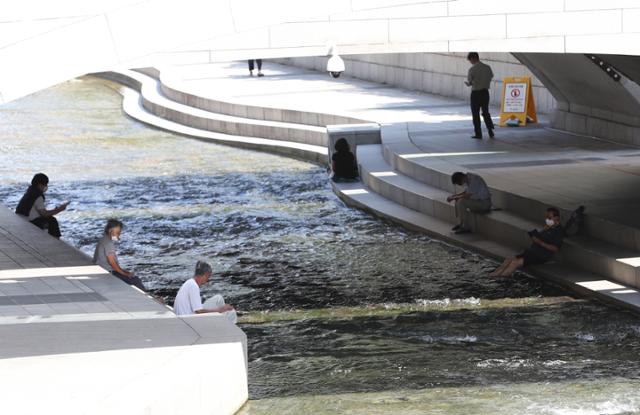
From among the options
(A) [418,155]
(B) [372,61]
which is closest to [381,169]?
(A) [418,155]

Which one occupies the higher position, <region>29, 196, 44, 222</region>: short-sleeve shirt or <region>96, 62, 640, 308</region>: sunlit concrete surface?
<region>29, 196, 44, 222</region>: short-sleeve shirt

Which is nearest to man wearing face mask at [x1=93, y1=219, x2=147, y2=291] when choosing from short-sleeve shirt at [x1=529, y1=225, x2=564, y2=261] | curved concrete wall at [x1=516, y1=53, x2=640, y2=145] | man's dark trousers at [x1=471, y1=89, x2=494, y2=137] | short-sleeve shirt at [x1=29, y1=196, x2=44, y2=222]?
short-sleeve shirt at [x1=29, y1=196, x2=44, y2=222]

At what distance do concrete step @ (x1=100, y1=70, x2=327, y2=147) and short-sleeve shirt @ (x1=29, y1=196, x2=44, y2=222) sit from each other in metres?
10.9

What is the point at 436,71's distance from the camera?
33.2 metres

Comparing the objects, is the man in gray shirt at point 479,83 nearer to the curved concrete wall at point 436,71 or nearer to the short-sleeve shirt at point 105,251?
the curved concrete wall at point 436,71

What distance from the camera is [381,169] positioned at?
22578 mm

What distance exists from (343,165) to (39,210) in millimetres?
7028

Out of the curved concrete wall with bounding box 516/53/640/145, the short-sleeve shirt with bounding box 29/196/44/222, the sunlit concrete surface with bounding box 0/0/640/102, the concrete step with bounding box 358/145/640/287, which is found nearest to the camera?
the sunlit concrete surface with bounding box 0/0/640/102

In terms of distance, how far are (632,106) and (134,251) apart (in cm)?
953

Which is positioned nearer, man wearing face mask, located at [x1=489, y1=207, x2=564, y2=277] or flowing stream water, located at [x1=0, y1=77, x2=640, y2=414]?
flowing stream water, located at [x1=0, y1=77, x2=640, y2=414]

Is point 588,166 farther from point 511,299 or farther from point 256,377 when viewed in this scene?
point 256,377

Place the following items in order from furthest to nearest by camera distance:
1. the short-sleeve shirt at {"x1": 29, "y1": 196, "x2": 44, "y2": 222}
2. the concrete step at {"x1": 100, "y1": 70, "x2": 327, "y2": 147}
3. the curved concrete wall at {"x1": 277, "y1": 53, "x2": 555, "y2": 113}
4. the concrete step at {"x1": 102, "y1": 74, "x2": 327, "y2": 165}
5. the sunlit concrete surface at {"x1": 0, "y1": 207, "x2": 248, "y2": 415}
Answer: the curved concrete wall at {"x1": 277, "y1": 53, "x2": 555, "y2": 113} < the concrete step at {"x1": 100, "y1": 70, "x2": 327, "y2": 147} < the concrete step at {"x1": 102, "y1": 74, "x2": 327, "y2": 165} < the short-sleeve shirt at {"x1": 29, "y1": 196, "x2": 44, "y2": 222} < the sunlit concrete surface at {"x1": 0, "y1": 207, "x2": 248, "y2": 415}

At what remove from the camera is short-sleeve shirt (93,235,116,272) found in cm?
1351

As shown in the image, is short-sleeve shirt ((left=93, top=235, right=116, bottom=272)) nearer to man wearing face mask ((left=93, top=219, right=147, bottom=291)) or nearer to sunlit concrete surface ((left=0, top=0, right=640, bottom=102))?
man wearing face mask ((left=93, top=219, right=147, bottom=291))
